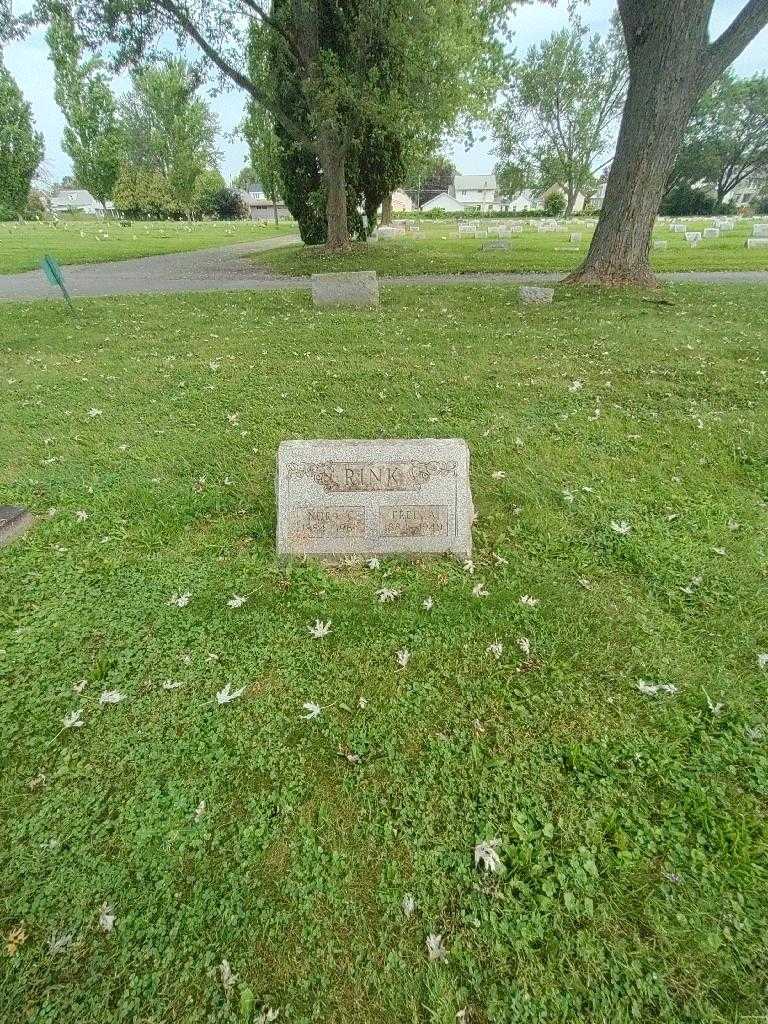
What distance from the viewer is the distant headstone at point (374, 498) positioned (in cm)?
353

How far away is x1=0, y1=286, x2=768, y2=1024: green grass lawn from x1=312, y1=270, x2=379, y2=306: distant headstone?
272 inches

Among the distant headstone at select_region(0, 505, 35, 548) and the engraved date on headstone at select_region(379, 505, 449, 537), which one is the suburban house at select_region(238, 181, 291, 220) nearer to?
the distant headstone at select_region(0, 505, 35, 548)

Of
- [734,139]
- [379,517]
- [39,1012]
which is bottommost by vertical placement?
[39,1012]

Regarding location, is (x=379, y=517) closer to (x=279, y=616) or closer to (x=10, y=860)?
(x=279, y=616)

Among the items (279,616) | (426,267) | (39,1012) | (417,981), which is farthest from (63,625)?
(426,267)

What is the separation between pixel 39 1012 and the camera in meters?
1.71

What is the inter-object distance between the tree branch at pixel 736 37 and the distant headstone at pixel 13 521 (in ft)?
48.0

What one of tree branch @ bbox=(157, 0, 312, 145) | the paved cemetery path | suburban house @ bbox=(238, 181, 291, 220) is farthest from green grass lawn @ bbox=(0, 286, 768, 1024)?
suburban house @ bbox=(238, 181, 291, 220)

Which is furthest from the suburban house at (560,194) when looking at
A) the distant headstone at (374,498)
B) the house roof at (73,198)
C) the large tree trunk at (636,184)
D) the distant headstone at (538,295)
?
the house roof at (73,198)

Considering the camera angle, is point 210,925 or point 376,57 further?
point 376,57

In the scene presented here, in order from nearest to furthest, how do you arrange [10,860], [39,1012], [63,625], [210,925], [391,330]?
1. [39,1012]
2. [210,925]
3. [10,860]
4. [63,625]
5. [391,330]

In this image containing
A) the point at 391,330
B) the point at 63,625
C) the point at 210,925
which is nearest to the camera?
the point at 210,925

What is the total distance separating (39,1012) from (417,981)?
1.28 metres

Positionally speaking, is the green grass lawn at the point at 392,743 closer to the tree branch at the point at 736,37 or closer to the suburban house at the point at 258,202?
the tree branch at the point at 736,37
